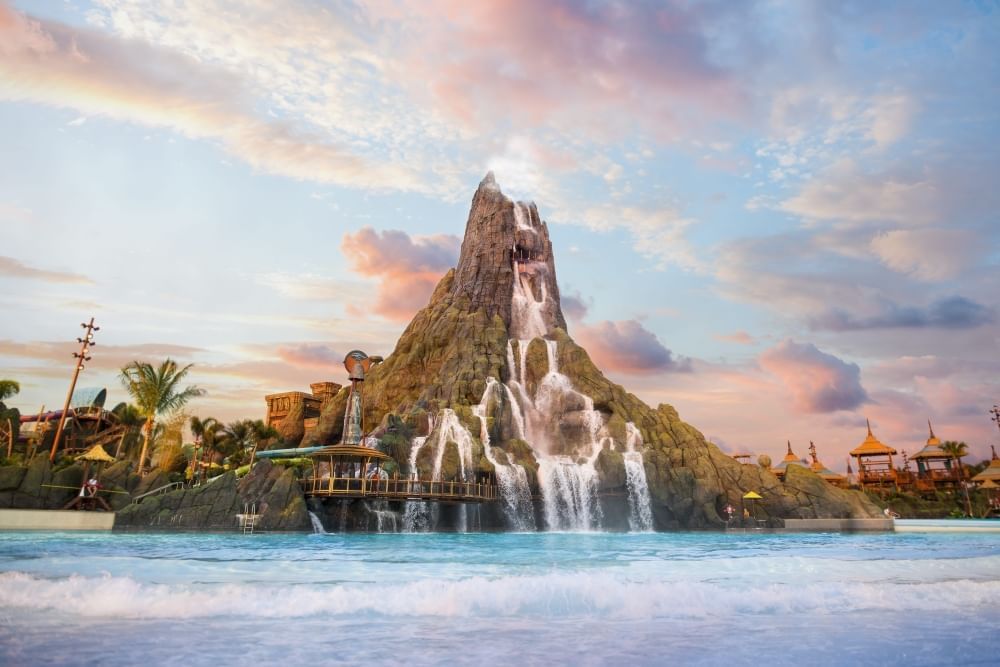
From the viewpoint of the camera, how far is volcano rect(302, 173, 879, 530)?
153ft

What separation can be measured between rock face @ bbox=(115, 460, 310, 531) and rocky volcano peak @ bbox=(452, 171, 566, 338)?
42788 mm

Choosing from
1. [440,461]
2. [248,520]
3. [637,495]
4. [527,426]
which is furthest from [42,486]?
[637,495]

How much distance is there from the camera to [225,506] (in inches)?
1419

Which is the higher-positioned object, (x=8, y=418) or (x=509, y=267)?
(x=509, y=267)

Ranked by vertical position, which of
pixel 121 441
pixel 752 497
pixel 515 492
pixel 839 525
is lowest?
pixel 839 525

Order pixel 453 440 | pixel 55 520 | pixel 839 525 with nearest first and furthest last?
pixel 55 520
pixel 839 525
pixel 453 440

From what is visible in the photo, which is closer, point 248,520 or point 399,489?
point 248,520

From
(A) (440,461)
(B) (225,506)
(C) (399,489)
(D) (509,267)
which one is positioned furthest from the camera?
(D) (509,267)

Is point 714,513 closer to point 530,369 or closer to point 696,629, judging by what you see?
point 530,369

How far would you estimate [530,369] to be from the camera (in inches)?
2677

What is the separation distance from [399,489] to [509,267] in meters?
44.7

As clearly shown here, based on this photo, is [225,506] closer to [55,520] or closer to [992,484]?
Result: [55,520]

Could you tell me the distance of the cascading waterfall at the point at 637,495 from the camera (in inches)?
1887

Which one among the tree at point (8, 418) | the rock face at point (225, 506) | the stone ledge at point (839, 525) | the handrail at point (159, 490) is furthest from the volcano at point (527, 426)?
the tree at point (8, 418)
